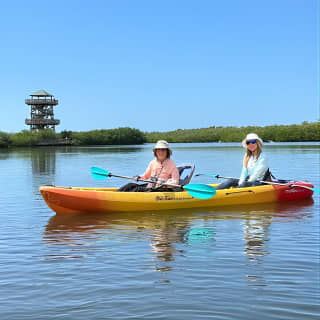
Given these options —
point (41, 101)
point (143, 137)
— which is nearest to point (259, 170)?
point (41, 101)

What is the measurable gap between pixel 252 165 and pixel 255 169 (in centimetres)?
13

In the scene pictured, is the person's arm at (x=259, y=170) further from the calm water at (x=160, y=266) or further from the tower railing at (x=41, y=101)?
the tower railing at (x=41, y=101)

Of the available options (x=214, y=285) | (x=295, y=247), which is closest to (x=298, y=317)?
(x=214, y=285)

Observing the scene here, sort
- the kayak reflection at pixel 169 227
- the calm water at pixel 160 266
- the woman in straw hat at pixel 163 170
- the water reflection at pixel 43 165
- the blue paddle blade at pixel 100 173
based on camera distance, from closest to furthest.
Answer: the calm water at pixel 160 266 < the kayak reflection at pixel 169 227 < the woman in straw hat at pixel 163 170 < the blue paddle blade at pixel 100 173 < the water reflection at pixel 43 165

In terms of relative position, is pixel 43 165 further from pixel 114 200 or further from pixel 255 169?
pixel 255 169

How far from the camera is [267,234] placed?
8055 mm

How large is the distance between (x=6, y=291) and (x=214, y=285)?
2.16 metres

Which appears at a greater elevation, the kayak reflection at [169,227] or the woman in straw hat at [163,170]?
the woman in straw hat at [163,170]

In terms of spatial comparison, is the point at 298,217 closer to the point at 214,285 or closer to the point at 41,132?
the point at 214,285

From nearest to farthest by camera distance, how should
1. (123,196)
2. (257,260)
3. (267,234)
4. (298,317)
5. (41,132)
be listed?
1. (298,317)
2. (257,260)
3. (267,234)
4. (123,196)
5. (41,132)

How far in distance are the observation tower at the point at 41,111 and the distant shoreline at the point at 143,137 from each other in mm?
1774

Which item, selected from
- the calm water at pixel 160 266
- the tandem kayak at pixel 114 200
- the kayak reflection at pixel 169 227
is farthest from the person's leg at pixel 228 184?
the calm water at pixel 160 266

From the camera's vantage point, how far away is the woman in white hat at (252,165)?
36.3 ft

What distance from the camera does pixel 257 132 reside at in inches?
3339
